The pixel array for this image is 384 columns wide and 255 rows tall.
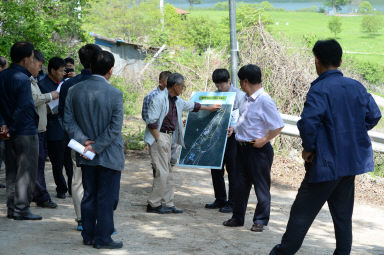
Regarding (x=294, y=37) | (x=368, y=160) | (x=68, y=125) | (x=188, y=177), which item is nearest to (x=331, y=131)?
(x=368, y=160)

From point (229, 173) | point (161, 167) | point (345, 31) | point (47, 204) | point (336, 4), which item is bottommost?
point (345, 31)

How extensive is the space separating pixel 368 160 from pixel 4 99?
405 centimetres

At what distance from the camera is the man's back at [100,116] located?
5.15 meters

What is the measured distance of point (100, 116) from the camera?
5.18m

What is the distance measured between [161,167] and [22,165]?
1.79 metres

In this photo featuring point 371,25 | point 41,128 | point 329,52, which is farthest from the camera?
point 371,25

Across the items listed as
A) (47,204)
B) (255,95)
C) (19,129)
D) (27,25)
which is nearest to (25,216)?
(47,204)

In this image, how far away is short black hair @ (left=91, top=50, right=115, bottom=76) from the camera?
17.3 ft

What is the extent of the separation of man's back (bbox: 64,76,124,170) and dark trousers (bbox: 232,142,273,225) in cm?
170

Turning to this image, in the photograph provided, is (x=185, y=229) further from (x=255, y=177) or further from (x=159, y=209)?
(x=255, y=177)

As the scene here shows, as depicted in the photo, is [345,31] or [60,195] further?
[345,31]

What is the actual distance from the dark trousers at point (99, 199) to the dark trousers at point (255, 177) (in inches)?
66.3

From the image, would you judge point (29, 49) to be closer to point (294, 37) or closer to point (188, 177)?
point (188, 177)

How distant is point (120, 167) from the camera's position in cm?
526
